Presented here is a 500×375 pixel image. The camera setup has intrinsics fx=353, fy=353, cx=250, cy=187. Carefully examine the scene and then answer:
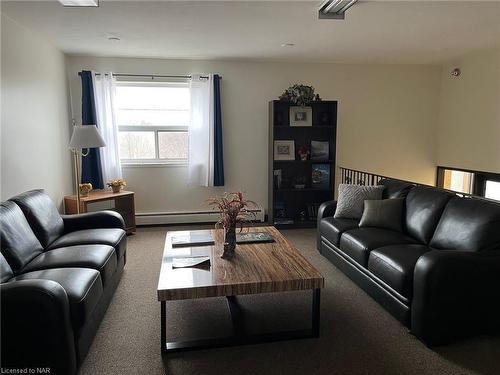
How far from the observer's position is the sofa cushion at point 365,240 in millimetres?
2855

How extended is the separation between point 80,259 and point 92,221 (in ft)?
3.13

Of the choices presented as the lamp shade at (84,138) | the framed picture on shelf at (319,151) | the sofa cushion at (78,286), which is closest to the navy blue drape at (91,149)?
the lamp shade at (84,138)

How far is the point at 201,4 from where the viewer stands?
293 centimetres

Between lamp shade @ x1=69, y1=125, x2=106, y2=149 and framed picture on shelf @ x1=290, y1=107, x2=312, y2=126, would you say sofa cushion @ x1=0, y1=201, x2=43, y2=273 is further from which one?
framed picture on shelf @ x1=290, y1=107, x2=312, y2=126

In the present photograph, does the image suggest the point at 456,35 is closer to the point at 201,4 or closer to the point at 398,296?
the point at 201,4

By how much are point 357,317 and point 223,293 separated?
1.11m

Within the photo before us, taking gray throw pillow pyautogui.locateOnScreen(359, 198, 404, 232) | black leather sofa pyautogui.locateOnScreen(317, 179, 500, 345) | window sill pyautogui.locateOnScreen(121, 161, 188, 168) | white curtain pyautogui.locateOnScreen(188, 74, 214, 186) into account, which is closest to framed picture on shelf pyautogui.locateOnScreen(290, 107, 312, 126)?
white curtain pyautogui.locateOnScreen(188, 74, 214, 186)

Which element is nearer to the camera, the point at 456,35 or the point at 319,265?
the point at 319,265

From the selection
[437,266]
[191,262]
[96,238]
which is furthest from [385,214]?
[96,238]

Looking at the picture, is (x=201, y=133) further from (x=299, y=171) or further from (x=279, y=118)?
(x=299, y=171)

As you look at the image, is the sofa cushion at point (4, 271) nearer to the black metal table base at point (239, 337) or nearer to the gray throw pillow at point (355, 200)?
the black metal table base at point (239, 337)

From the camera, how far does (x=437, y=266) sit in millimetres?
2131

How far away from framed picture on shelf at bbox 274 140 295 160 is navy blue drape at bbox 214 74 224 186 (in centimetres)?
81

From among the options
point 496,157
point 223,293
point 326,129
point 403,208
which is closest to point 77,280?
point 223,293
